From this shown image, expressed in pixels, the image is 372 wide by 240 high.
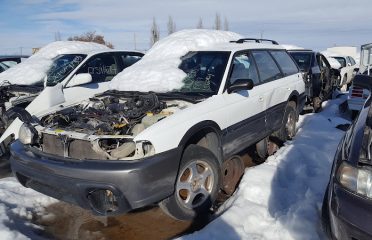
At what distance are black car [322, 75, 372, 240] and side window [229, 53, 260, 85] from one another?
207cm

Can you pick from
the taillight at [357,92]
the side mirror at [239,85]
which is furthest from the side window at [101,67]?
the taillight at [357,92]

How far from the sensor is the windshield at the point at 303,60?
929 cm

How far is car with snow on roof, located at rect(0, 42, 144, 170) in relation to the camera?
20.0 feet

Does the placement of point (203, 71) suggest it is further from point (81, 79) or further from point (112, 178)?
point (81, 79)

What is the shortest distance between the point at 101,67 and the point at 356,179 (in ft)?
18.6

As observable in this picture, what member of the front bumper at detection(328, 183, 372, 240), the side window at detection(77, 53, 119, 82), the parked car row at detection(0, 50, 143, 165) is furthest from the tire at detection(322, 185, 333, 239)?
the side window at detection(77, 53, 119, 82)

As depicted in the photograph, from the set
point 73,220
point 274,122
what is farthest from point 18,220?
point 274,122

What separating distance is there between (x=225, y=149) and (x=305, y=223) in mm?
1343

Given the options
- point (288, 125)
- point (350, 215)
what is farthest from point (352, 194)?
point (288, 125)

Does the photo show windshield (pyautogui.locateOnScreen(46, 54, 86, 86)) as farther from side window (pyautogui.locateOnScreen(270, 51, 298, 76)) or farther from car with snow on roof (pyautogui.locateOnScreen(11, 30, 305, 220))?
side window (pyautogui.locateOnScreen(270, 51, 298, 76))

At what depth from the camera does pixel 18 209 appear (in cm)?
385

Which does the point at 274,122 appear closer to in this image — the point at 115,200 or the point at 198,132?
the point at 198,132

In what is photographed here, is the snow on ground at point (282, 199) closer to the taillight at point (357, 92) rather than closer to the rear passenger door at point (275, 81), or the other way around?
the rear passenger door at point (275, 81)

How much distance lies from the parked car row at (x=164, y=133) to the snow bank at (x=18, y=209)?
34 centimetres
